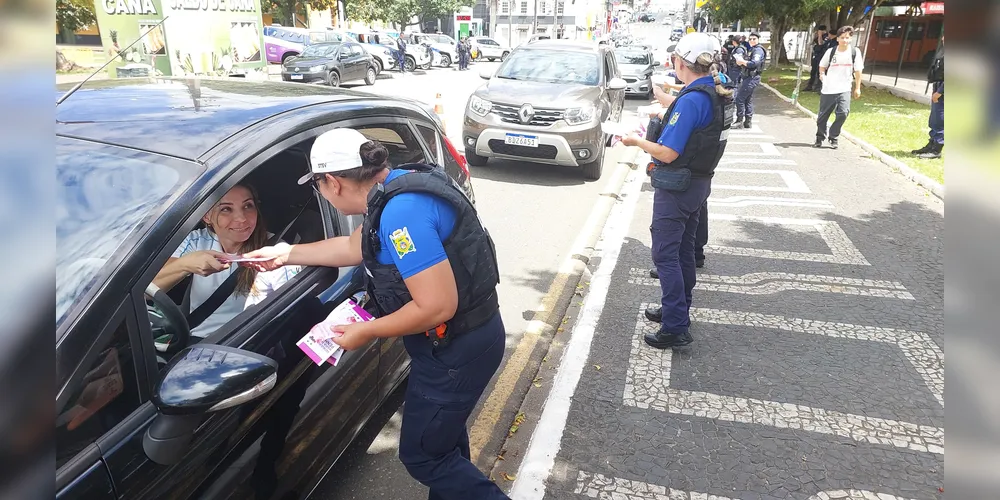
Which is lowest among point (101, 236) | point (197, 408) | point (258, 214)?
point (197, 408)

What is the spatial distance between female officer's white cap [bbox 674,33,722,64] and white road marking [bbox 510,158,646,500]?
6.22 feet

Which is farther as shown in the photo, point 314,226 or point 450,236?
point 314,226

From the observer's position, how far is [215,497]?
176cm

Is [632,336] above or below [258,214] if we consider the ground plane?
below

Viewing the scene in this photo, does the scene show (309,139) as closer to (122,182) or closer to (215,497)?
(122,182)

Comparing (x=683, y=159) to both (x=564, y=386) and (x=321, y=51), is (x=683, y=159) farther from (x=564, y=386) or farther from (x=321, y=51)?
(x=321, y=51)

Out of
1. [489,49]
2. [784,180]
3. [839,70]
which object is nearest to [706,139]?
[784,180]

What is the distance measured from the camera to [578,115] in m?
7.80

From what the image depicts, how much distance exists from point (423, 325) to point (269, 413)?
1.89 ft

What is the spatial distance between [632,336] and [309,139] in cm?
265

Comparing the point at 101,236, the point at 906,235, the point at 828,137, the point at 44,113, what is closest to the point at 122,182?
the point at 101,236

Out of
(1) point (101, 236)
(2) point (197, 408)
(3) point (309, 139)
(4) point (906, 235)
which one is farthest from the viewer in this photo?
(4) point (906, 235)

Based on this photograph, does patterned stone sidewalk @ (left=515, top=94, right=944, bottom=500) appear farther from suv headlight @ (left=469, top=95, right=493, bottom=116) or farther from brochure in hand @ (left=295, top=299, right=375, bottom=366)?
suv headlight @ (left=469, top=95, right=493, bottom=116)

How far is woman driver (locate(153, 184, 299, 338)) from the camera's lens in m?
2.36
